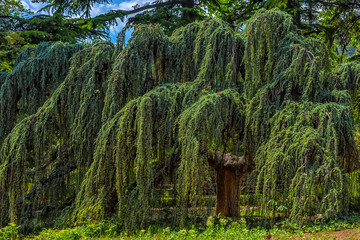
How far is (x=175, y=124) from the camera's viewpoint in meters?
5.56

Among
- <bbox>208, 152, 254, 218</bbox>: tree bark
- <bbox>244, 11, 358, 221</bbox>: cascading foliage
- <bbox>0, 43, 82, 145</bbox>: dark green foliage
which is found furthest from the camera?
<bbox>0, 43, 82, 145</bbox>: dark green foliage

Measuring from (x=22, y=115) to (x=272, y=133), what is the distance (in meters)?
4.97

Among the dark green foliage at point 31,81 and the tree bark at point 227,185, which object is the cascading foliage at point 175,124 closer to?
the dark green foliage at point 31,81

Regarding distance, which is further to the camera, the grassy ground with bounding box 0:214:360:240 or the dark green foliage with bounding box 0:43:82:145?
the dark green foliage with bounding box 0:43:82:145

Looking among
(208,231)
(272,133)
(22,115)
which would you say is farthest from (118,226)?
(22,115)

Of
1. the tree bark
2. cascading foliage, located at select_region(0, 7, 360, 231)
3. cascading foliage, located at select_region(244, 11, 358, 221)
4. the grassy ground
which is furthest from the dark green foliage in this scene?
cascading foliage, located at select_region(244, 11, 358, 221)

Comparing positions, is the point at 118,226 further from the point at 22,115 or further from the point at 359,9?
the point at 359,9

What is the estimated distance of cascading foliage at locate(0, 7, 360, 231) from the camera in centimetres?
507

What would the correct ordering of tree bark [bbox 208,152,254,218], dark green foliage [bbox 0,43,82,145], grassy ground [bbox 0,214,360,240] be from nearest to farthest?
1. grassy ground [bbox 0,214,360,240]
2. tree bark [bbox 208,152,254,218]
3. dark green foliage [bbox 0,43,82,145]

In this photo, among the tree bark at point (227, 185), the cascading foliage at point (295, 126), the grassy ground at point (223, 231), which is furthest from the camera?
the tree bark at point (227, 185)

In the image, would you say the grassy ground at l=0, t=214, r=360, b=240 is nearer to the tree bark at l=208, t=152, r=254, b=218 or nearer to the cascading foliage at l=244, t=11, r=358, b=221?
the cascading foliage at l=244, t=11, r=358, b=221

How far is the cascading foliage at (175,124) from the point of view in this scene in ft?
16.6

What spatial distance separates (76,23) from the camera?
13.9 m

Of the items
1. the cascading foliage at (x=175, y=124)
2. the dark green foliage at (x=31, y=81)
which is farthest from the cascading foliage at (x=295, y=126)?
the dark green foliage at (x=31, y=81)
